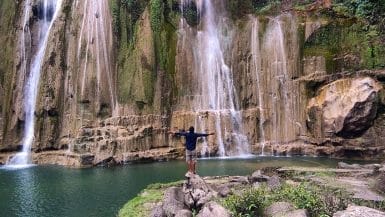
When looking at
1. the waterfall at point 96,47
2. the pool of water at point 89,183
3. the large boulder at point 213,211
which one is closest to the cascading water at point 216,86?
the pool of water at point 89,183

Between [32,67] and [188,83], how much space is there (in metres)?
11.4

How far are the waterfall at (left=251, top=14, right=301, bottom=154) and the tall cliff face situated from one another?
0.25 ft

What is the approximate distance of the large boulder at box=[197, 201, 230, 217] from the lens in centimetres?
1198

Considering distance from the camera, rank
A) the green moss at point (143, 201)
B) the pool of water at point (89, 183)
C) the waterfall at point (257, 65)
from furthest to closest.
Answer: the waterfall at point (257, 65) < the pool of water at point (89, 183) < the green moss at point (143, 201)

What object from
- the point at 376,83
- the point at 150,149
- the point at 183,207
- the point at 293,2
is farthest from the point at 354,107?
the point at 183,207

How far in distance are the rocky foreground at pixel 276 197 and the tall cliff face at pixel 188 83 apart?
11.5 meters

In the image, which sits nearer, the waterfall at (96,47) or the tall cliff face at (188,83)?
the tall cliff face at (188,83)

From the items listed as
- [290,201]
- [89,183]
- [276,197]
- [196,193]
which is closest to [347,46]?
[89,183]

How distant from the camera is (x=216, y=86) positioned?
3512 cm

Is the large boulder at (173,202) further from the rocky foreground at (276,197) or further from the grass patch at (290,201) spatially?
the grass patch at (290,201)

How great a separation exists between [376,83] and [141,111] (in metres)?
16.1

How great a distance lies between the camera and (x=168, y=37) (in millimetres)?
35531

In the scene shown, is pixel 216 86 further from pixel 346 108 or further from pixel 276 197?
pixel 276 197

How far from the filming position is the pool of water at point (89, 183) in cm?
1855
